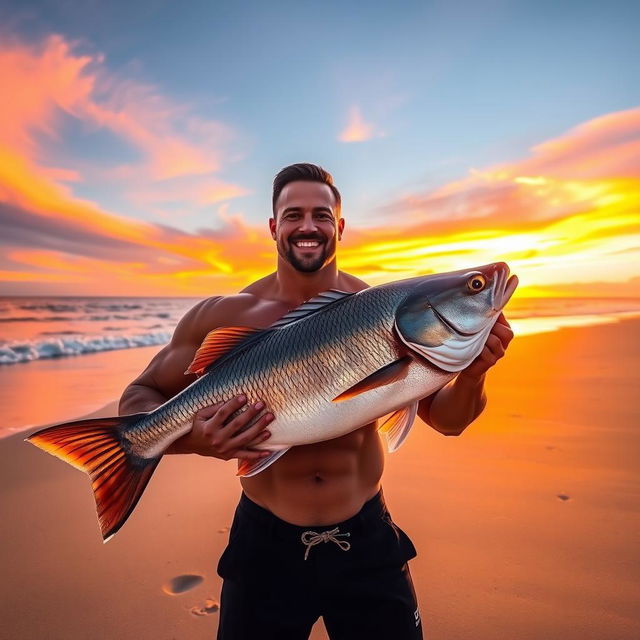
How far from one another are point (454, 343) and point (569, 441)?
193 inches

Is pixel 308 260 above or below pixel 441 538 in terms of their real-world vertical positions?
above

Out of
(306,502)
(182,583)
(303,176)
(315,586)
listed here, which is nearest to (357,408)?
(306,502)

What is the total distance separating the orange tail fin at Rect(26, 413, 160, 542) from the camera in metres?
2.13

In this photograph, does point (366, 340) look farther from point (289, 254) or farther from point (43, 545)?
point (43, 545)

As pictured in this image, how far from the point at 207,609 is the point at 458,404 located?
236 centimetres

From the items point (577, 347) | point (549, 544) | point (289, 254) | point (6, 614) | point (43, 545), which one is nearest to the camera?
point (289, 254)

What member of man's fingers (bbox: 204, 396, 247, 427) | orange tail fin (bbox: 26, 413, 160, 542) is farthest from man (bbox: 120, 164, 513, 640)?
orange tail fin (bbox: 26, 413, 160, 542)

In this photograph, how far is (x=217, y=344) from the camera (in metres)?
2.36

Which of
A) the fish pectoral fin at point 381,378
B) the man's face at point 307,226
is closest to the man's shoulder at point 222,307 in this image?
the man's face at point 307,226

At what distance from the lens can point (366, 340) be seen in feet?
7.04

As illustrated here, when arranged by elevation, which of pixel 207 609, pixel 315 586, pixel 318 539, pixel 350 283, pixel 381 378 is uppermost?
pixel 350 283

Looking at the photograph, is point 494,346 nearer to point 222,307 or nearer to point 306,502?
point 306,502

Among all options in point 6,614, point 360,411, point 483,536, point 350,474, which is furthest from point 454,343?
point 6,614

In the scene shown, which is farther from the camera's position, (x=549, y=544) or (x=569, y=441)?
(x=569, y=441)
